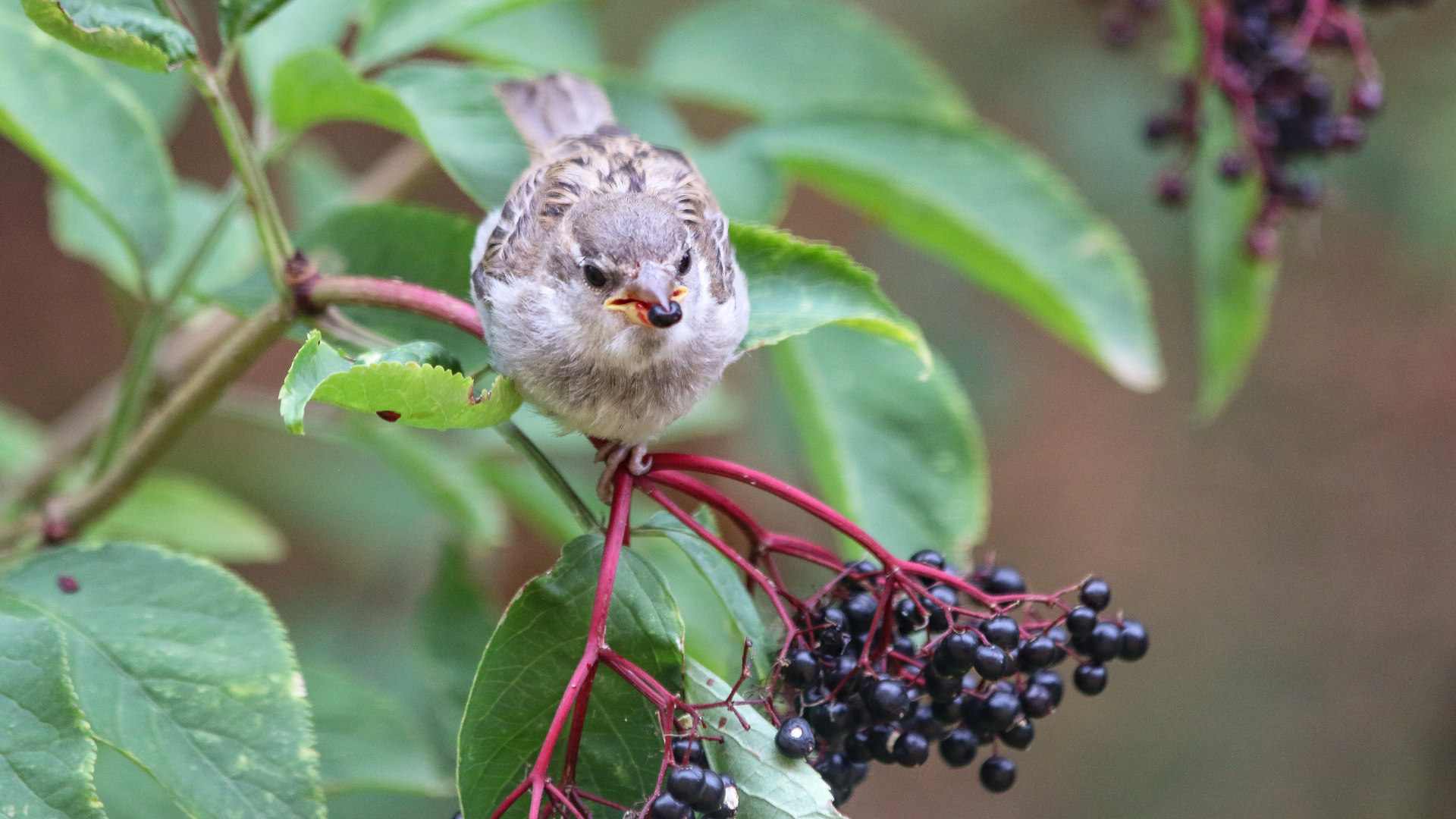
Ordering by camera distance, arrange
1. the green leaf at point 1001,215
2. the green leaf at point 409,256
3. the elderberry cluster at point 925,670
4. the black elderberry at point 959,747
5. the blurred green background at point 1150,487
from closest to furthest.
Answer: the elderberry cluster at point 925,670 < the black elderberry at point 959,747 < the green leaf at point 409,256 < the green leaf at point 1001,215 < the blurred green background at point 1150,487

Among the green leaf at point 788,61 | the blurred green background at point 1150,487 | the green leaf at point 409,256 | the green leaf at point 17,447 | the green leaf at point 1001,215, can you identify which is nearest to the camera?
the green leaf at point 409,256

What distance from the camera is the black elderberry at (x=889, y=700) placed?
1371 mm

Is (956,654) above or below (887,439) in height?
below

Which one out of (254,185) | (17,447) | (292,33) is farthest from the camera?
(17,447)

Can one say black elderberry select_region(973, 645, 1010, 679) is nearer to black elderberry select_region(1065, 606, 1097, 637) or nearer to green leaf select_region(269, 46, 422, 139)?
black elderberry select_region(1065, 606, 1097, 637)

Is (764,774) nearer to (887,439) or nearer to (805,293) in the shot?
(805,293)

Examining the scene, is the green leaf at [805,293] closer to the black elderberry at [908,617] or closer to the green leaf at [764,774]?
the black elderberry at [908,617]

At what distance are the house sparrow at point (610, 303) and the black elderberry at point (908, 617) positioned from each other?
0.40 meters

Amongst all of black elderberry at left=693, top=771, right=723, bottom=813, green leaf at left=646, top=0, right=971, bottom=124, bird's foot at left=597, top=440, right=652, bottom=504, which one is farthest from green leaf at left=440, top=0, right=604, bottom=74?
black elderberry at left=693, top=771, right=723, bottom=813

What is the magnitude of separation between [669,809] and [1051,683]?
59 centimetres

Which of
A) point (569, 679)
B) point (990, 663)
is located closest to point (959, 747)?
point (990, 663)

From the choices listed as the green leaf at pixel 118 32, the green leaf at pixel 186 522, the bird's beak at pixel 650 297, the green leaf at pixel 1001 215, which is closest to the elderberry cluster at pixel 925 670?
the bird's beak at pixel 650 297

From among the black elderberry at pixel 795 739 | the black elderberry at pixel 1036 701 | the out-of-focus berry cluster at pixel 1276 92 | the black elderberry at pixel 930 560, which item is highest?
the out-of-focus berry cluster at pixel 1276 92

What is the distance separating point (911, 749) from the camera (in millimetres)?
1465
